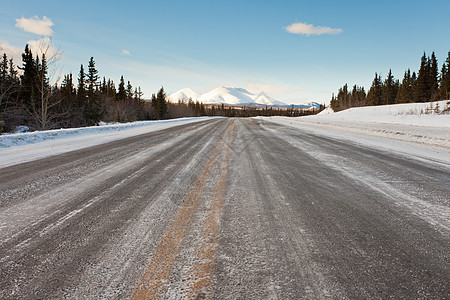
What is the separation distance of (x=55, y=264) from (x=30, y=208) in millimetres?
1400

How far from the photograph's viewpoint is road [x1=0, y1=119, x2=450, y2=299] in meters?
1.42

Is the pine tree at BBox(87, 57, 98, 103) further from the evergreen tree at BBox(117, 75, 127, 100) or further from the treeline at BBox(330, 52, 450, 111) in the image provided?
the treeline at BBox(330, 52, 450, 111)

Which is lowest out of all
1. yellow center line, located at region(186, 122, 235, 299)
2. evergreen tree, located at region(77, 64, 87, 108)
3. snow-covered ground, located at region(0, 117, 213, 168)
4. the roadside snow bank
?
yellow center line, located at region(186, 122, 235, 299)

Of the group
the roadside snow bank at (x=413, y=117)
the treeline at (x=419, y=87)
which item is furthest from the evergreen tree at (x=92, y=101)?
the treeline at (x=419, y=87)

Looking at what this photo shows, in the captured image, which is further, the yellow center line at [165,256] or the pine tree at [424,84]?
the pine tree at [424,84]

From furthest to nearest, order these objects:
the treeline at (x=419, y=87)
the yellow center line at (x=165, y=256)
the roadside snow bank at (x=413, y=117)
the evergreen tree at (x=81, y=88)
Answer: the treeline at (x=419, y=87), the evergreen tree at (x=81, y=88), the roadside snow bank at (x=413, y=117), the yellow center line at (x=165, y=256)

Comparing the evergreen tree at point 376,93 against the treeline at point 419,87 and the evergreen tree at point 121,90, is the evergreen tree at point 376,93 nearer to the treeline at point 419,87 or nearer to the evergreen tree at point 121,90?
the treeline at point 419,87

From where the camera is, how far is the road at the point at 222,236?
55.9 inches

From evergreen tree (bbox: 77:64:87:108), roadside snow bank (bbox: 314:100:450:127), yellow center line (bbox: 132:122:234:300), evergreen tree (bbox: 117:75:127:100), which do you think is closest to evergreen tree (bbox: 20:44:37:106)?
evergreen tree (bbox: 77:64:87:108)

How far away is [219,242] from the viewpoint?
1.91m

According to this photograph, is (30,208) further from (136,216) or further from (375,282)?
(375,282)

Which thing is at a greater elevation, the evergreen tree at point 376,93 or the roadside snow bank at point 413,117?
the evergreen tree at point 376,93

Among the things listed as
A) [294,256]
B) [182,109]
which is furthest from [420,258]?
[182,109]

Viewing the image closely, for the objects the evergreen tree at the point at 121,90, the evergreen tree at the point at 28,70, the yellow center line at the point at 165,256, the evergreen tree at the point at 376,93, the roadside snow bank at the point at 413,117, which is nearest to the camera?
the yellow center line at the point at 165,256
